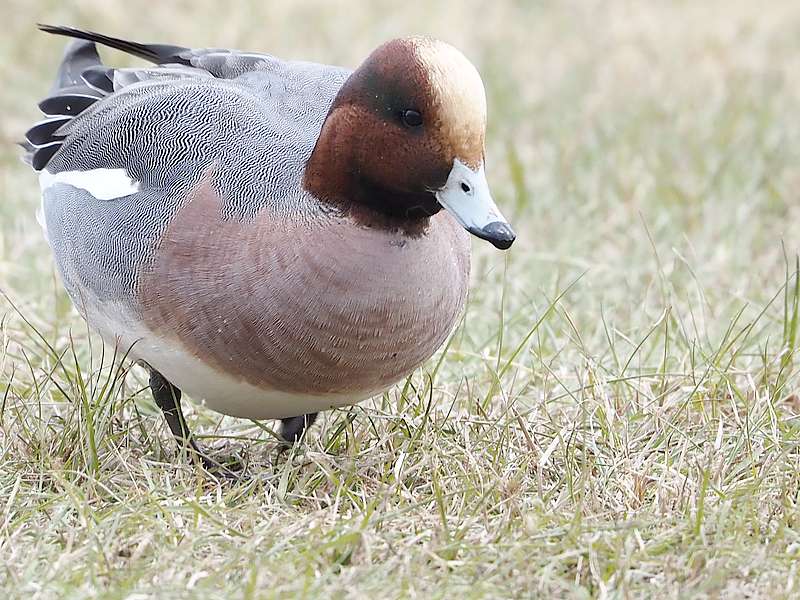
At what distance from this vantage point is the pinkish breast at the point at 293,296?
2.60 meters

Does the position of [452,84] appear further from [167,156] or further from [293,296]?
[167,156]

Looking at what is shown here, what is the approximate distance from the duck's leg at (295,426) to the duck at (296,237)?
0.78ft

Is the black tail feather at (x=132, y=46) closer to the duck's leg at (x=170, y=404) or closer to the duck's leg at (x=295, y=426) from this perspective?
the duck's leg at (x=170, y=404)

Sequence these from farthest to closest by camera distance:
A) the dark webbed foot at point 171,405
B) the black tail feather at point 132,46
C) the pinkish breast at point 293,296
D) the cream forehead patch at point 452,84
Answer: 1. the black tail feather at point 132,46
2. the dark webbed foot at point 171,405
3. the pinkish breast at point 293,296
4. the cream forehead patch at point 452,84

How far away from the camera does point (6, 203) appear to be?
478cm

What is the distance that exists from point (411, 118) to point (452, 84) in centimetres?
11

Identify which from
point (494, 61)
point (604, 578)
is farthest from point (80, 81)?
point (494, 61)

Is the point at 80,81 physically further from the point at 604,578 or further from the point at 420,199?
the point at 604,578

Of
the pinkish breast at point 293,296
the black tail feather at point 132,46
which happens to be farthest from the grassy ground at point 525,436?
the black tail feather at point 132,46

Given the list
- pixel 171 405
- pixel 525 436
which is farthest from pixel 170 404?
pixel 525 436

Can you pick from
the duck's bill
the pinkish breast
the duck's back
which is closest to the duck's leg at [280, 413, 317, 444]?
the pinkish breast

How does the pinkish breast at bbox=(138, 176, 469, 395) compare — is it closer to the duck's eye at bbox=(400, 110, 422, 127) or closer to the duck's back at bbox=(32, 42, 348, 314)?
the duck's back at bbox=(32, 42, 348, 314)

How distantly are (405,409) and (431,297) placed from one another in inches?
22.6

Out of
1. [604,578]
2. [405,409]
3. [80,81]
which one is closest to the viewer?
[604,578]
